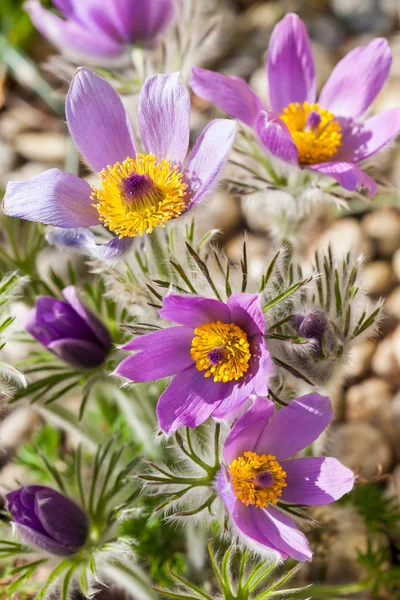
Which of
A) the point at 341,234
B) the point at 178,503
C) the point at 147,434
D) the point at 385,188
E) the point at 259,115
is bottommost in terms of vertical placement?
the point at 341,234

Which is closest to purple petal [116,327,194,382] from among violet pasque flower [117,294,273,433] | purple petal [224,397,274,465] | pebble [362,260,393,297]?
violet pasque flower [117,294,273,433]

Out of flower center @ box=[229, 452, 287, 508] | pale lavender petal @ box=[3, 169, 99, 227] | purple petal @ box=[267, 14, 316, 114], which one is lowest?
flower center @ box=[229, 452, 287, 508]

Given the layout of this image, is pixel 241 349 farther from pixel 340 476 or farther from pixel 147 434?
pixel 147 434

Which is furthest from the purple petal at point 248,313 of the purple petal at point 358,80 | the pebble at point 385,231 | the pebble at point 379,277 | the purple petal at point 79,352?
the pebble at point 385,231

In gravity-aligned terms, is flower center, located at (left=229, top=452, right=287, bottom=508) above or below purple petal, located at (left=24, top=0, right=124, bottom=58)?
below

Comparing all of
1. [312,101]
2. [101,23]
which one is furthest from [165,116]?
[101,23]

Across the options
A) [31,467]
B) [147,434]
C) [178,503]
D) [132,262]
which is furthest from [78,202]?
[31,467]

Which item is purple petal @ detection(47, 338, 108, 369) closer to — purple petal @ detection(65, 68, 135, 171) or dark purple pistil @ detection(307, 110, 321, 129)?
purple petal @ detection(65, 68, 135, 171)
